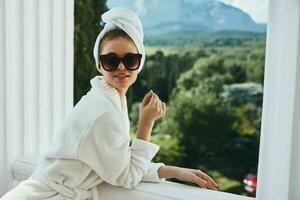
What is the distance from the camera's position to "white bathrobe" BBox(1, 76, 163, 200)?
121 cm

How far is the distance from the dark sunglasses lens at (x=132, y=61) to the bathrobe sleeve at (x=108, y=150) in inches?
7.1

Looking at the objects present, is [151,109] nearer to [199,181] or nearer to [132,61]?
[132,61]

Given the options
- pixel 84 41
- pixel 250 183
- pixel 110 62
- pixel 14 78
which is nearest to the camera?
pixel 110 62

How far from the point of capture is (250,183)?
73.5 inches

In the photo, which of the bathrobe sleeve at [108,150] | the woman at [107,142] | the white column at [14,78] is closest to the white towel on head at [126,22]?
the woman at [107,142]

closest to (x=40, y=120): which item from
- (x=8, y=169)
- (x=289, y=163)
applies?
(x=8, y=169)

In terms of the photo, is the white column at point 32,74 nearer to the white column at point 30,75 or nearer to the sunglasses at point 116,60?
the white column at point 30,75

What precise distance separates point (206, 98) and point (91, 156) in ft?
3.77

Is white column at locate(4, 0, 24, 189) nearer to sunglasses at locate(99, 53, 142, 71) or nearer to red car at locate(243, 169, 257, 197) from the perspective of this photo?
sunglasses at locate(99, 53, 142, 71)

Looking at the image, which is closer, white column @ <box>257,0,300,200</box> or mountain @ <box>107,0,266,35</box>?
white column @ <box>257,0,300,200</box>

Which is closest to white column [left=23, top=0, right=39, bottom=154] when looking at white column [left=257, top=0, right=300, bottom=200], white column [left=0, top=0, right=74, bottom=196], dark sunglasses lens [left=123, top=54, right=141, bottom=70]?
white column [left=0, top=0, right=74, bottom=196]

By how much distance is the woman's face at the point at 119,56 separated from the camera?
50.7 inches

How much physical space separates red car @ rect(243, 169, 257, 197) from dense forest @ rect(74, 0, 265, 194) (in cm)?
7

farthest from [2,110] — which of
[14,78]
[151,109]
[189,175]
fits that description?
[189,175]
